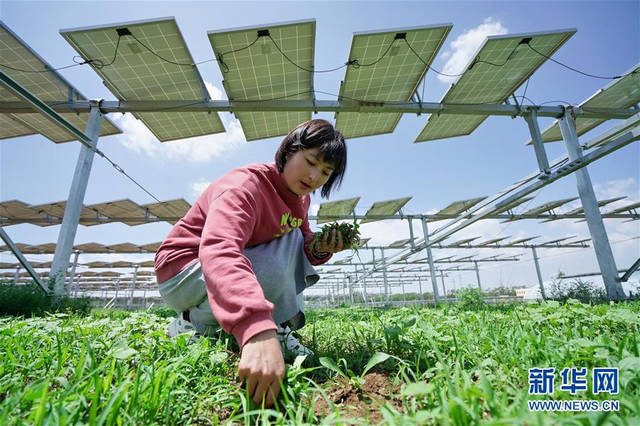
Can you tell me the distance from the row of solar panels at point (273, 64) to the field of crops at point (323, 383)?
4.21 meters

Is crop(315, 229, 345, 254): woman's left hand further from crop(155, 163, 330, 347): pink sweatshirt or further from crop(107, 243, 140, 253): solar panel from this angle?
crop(107, 243, 140, 253): solar panel

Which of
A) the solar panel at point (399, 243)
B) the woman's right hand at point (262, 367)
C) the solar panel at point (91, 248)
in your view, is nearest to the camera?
the woman's right hand at point (262, 367)

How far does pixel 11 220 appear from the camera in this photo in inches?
464

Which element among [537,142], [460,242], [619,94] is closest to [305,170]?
[537,142]

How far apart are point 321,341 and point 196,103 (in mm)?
4565

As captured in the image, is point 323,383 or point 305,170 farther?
point 305,170

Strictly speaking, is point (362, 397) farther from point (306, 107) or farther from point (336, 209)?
point (336, 209)

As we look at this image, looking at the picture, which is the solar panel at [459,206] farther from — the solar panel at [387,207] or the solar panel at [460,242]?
the solar panel at [460,242]

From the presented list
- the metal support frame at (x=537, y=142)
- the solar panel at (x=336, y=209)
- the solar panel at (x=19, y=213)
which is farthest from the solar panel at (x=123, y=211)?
the metal support frame at (x=537, y=142)

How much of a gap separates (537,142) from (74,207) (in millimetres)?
7267

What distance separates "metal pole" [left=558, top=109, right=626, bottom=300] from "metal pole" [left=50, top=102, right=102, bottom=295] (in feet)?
24.4

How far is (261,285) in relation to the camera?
164 centimetres

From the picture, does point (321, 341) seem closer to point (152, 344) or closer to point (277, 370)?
point (152, 344)

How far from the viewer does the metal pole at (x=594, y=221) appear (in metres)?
4.43
